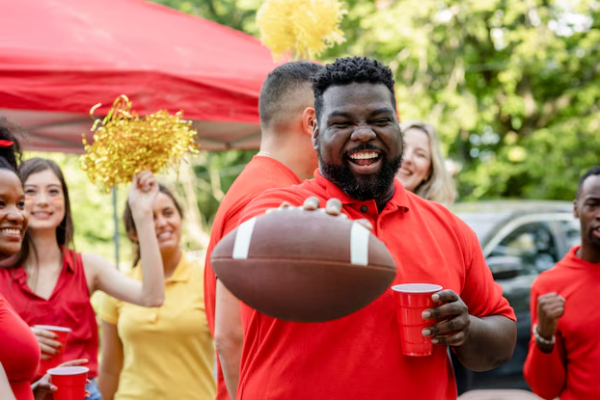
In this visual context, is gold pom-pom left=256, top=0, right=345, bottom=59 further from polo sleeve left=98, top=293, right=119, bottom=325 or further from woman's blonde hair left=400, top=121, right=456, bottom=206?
polo sleeve left=98, top=293, right=119, bottom=325

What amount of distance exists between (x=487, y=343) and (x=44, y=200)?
98.1 inches

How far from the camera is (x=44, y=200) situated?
357 centimetres

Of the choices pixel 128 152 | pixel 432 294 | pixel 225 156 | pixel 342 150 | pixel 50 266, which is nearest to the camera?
pixel 432 294

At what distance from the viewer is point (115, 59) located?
3600 millimetres

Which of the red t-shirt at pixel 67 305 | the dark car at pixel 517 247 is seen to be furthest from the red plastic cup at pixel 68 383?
the dark car at pixel 517 247

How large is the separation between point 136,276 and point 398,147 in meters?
2.64

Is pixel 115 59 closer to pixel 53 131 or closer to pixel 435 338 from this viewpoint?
pixel 53 131

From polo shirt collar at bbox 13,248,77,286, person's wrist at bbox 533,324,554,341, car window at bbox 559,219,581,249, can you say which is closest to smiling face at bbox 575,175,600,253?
person's wrist at bbox 533,324,554,341

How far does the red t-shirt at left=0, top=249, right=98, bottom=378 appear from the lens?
11.0 ft

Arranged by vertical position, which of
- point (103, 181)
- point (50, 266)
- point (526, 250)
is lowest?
point (526, 250)

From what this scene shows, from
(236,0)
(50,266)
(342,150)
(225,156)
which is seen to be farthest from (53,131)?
(225,156)

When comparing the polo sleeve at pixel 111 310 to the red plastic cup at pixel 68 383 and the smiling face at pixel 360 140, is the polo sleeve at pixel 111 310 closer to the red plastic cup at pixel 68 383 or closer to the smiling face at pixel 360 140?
the red plastic cup at pixel 68 383

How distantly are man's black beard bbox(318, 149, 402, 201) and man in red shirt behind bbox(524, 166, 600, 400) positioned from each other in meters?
1.52

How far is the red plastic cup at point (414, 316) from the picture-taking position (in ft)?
5.57
